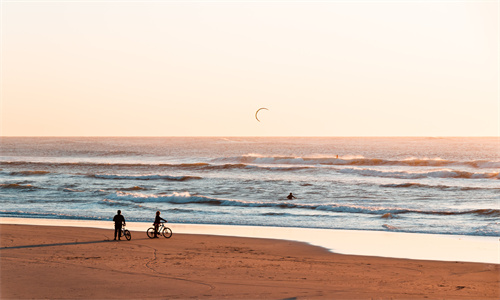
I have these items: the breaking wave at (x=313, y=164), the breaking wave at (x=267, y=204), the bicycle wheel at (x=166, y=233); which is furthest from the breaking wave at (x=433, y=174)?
the bicycle wheel at (x=166, y=233)

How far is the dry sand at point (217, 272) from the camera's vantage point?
11188 mm

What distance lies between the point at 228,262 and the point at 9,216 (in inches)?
583

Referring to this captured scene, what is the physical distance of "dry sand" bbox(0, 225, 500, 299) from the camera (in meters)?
11.2

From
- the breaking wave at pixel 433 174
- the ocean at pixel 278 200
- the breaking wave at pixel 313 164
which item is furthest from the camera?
the breaking wave at pixel 313 164

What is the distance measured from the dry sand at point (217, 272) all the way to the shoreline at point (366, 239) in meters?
0.98

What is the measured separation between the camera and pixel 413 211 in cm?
2592

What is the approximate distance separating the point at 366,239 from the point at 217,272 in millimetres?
7440

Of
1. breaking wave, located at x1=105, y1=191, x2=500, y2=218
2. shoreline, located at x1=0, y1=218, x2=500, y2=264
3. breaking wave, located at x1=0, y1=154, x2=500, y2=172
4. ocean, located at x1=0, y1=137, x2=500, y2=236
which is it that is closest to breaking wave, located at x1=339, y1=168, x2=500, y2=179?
ocean, located at x1=0, y1=137, x2=500, y2=236

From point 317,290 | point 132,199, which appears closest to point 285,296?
point 317,290

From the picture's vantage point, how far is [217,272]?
43.2 feet

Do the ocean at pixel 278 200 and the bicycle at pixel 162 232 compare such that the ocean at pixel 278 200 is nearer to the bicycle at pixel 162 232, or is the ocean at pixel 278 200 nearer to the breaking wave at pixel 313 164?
the bicycle at pixel 162 232

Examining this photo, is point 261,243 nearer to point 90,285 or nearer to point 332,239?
point 332,239

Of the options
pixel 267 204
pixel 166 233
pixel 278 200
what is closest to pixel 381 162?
pixel 278 200

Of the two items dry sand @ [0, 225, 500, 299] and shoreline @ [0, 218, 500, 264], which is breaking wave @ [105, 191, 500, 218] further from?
dry sand @ [0, 225, 500, 299]
